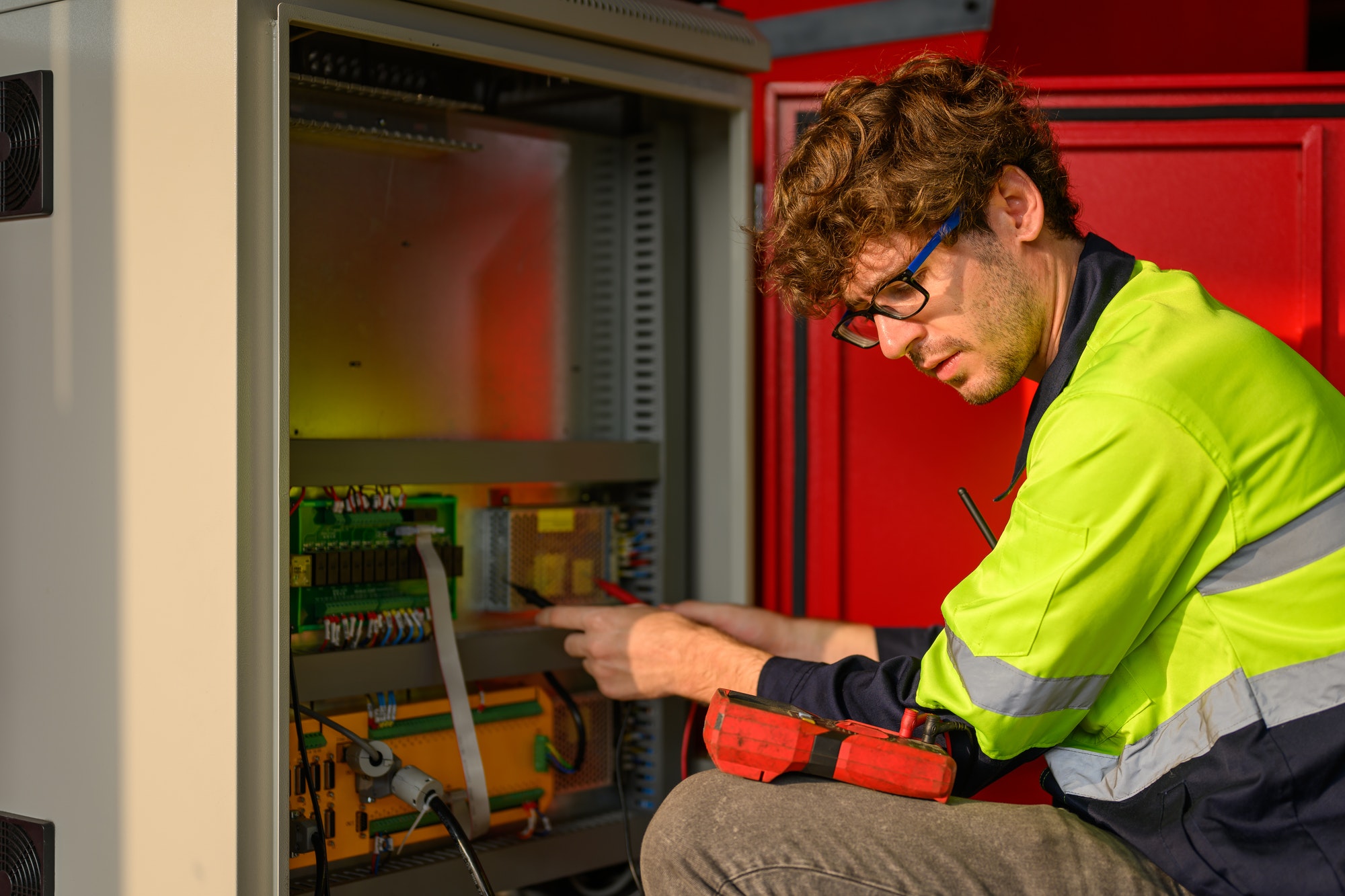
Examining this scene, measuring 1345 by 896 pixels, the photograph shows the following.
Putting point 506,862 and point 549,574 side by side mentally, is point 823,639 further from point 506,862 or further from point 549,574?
point 506,862

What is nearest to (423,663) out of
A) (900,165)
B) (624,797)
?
(624,797)

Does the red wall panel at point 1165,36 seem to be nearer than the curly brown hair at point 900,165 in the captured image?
No

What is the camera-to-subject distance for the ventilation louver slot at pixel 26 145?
1.32 metres

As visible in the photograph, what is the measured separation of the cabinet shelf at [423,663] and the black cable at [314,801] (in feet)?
0.10

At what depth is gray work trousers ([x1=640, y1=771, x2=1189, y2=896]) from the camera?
1046 mm

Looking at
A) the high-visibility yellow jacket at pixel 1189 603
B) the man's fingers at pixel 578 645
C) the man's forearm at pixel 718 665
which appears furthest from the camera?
the man's fingers at pixel 578 645

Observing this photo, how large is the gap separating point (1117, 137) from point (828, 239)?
69cm

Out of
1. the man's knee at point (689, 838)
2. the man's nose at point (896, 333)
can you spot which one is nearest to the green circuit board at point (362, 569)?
the man's knee at point (689, 838)

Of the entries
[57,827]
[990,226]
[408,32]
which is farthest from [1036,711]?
[57,827]

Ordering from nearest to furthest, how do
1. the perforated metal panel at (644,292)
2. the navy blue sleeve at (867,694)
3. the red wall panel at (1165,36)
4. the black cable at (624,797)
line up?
the navy blue sleeve at (867,694), the black cable at (624,797), the perforated metal panel at (644,292), the red wall panel at (1165,36)

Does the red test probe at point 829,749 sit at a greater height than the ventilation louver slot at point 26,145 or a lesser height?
lesser

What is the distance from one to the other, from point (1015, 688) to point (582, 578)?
0.88 metres

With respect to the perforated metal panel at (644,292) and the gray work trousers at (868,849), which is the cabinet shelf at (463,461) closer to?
the perforated metal panel at (644,292)

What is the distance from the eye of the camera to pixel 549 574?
5.75 ft
